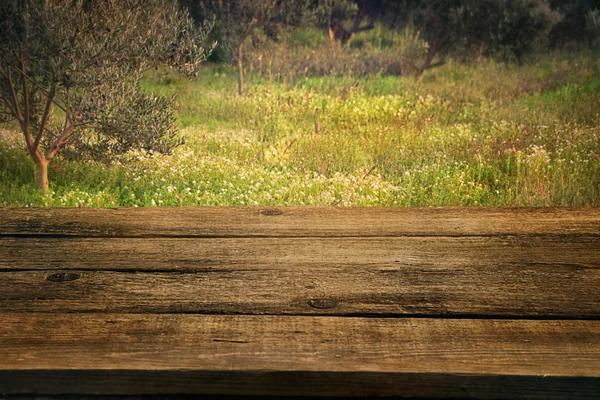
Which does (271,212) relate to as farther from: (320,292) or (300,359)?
(300,359)

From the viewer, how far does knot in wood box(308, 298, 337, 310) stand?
6.20ft

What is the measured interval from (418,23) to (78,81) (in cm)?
1640

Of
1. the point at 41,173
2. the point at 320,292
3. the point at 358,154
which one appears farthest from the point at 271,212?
the point at 358,154

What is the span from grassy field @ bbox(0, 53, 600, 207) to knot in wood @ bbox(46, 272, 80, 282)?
485 centimetres

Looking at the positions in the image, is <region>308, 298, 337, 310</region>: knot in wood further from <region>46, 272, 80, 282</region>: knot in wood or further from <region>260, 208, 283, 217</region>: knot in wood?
<region>260, 208, 283, 217</region>: knot in wood

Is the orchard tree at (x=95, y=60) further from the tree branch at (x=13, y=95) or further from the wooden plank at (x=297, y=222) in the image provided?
the wooden plank at (x=297, y=222)

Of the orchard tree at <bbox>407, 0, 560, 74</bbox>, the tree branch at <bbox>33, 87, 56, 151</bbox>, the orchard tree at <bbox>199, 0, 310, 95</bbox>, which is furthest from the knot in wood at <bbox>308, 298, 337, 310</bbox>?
the orchard tree at <bbox>407, 0, 560, 74</bbox>

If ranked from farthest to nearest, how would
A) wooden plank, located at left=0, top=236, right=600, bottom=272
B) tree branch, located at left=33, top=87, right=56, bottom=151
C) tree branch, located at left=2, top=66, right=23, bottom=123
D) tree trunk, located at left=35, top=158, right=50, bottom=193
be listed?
tree trunk, located at left=35, top=158, right=50, bottom=193 < tree branch, located at left=2, top=66, right=23, bottom=123 < tree branch, located at left=33, top=87, right=56, bottom=151 < wooden plank, located at left=0, top=236, right=600, bottom=272

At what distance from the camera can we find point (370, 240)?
2.51 m

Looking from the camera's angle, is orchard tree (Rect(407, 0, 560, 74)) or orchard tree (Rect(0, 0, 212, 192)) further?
orchard tree (Rect(407, 0, 560, 74))

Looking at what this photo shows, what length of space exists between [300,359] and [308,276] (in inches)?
22.6

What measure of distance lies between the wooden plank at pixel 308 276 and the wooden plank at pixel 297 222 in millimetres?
102

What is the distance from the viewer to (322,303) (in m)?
1.91

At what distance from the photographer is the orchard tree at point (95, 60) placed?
22.7 feet
